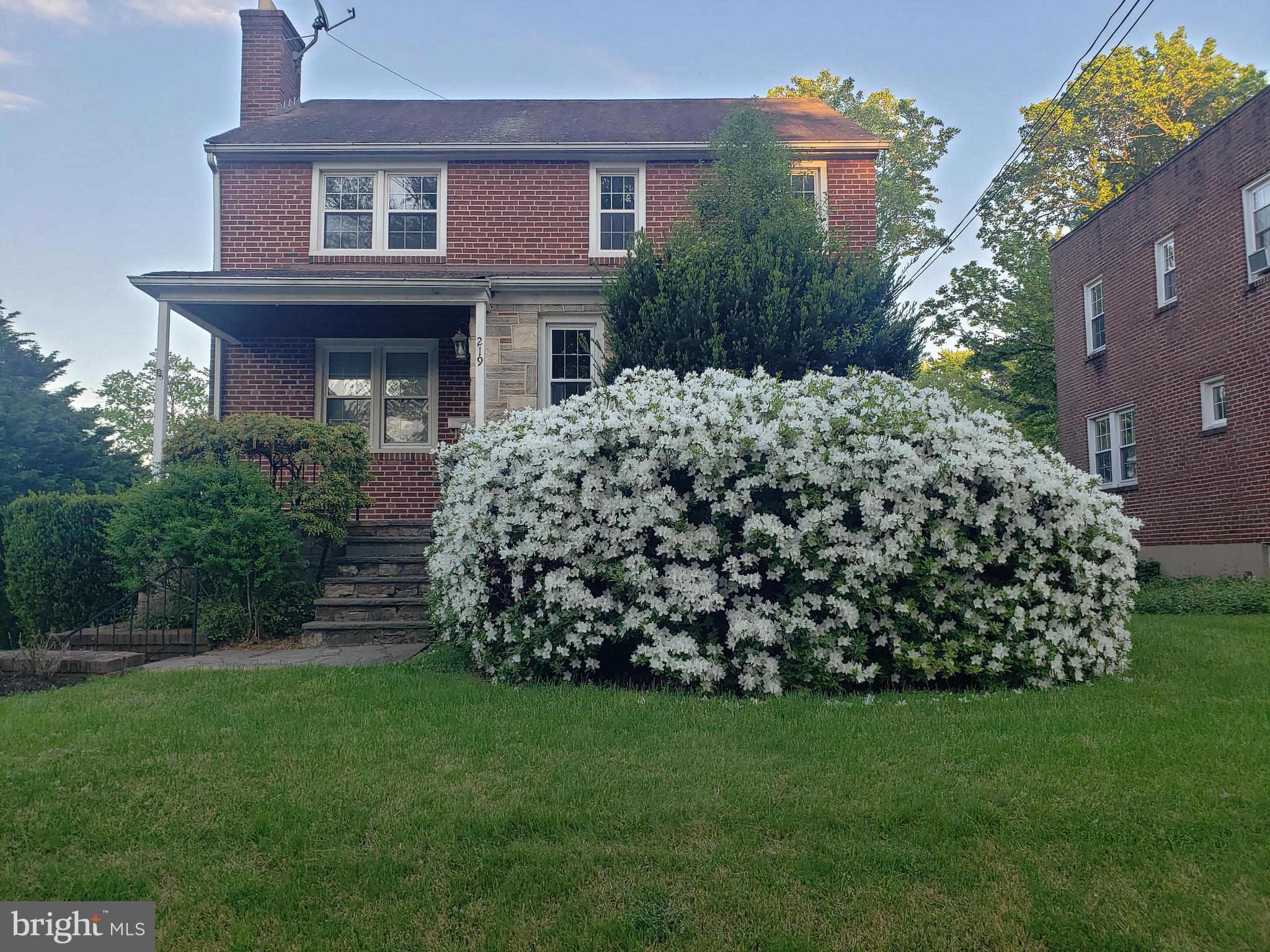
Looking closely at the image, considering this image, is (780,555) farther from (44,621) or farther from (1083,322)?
(1083,322)

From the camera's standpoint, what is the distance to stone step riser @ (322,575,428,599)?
8.25m

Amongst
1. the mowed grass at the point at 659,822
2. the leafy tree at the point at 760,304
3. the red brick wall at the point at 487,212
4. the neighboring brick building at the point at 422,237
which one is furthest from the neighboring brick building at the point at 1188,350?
the mowed grass at the point at 659,822

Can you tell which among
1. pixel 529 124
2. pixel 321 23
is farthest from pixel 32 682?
pixel 321 23

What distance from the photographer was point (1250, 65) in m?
22.0

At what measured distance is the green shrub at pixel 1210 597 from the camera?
9906mm

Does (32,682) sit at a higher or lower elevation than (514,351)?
lower

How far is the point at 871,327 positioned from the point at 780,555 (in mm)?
4919

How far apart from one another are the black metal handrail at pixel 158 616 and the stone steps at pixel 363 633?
98 cm

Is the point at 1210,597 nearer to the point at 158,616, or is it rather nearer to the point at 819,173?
the point at 819,173

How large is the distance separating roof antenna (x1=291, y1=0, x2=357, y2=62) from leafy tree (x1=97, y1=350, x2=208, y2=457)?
2830cm

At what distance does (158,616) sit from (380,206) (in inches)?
273

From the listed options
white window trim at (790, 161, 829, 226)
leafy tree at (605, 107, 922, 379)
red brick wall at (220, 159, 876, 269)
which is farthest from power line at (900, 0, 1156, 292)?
red brick wall at (220, 159, 876, 269)

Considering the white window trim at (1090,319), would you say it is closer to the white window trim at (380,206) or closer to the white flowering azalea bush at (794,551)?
the white window trim at (380,206)

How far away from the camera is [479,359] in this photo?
9836 mm
